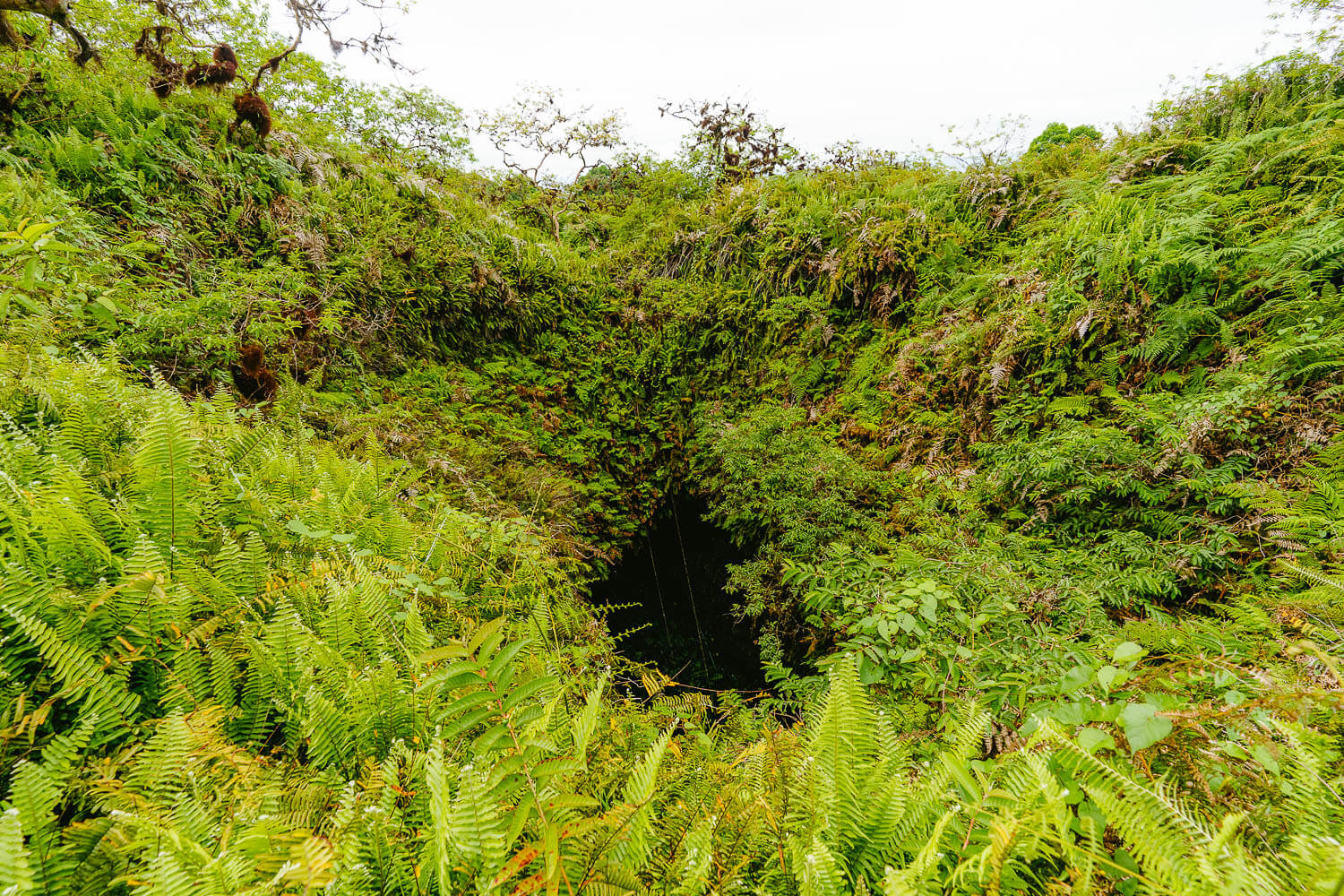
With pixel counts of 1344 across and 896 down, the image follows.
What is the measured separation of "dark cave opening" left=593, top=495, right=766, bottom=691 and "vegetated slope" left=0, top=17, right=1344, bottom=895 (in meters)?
0.48

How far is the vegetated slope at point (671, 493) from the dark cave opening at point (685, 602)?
48 centimetres

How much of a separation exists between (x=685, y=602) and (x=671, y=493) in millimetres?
1415

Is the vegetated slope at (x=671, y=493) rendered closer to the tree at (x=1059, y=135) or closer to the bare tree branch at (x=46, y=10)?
the bare tree branch at (x=46, y=10)

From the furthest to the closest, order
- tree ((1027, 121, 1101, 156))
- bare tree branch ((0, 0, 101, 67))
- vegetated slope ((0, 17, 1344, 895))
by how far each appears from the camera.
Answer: tree ((1027, 121, 1101, 156)), bare tree branch ((0, 0, 101, 67)), vegetated slope ((0, 17, 1344, 895))

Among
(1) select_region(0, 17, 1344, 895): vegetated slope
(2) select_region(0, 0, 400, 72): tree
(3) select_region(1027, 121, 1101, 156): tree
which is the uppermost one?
(2) select_region(0, 0, 400, 72): tree

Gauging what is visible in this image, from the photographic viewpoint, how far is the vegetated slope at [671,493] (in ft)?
3.23

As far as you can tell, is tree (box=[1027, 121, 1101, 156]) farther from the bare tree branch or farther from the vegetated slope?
the bare tree branch

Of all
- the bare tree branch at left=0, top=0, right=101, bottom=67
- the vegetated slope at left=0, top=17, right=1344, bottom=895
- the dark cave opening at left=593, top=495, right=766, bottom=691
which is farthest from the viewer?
the dark cave opening at left=593, top=495, right=766, bottom=691

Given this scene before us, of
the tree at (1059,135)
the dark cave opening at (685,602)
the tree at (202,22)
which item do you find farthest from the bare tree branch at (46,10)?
the tree at (1059,135)

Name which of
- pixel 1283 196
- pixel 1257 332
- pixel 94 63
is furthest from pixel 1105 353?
pixel 94 63

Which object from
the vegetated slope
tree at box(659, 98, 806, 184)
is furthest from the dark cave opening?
tree at box(659, 98, 806, 184)

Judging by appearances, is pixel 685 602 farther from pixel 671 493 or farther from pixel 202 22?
pixel 202 22

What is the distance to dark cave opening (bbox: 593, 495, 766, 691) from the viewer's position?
17.4 ft

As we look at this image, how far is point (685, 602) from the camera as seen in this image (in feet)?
20.6
